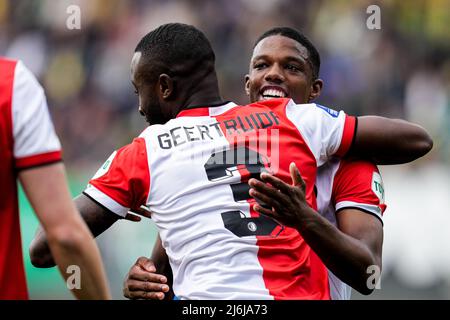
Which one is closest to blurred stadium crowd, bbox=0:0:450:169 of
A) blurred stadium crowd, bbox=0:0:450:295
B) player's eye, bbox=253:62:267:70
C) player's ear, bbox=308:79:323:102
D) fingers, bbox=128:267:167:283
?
blurred stadium crowd, bbox=0:0:450:295

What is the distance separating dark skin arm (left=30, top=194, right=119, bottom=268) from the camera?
3.90 m

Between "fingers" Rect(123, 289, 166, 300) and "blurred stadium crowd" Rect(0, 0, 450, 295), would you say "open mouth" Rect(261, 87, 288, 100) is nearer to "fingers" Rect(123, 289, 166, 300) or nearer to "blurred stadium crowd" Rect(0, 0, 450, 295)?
"fingers" Rect(123, 289, 166, 300)

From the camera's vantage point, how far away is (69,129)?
1023cm

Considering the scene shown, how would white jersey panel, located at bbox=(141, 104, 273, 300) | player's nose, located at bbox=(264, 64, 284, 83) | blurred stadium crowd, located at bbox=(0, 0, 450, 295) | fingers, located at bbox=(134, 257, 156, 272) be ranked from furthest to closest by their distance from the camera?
blurred stadium crowd, located at bbox=(0, 0, 450, 295), player's nose, located at bbox=(264, 64, 284, 83), fingers, located at bbox=(134, 257, 156, 272), white jersey panel, located at bbox=(141, 104, 273, 300)

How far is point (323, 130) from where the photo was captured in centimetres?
414

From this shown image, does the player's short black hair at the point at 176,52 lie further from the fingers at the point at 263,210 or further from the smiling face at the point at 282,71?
the fingers at the point at 263,210

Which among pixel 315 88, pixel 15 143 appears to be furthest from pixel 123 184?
pixel 315 88

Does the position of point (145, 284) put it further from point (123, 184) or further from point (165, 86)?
point (165, 86)

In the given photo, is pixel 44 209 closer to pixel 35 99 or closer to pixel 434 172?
pixel 35 99

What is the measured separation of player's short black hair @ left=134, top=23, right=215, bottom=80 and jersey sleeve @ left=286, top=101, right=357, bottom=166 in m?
0.52

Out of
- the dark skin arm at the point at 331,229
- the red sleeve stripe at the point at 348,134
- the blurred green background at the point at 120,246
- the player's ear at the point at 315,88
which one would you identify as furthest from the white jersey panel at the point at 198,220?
the blurred green background at the point at 120,246

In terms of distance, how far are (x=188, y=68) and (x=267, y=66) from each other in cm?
72

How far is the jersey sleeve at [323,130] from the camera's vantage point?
4.09 meters

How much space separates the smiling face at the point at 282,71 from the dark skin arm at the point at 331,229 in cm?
89
